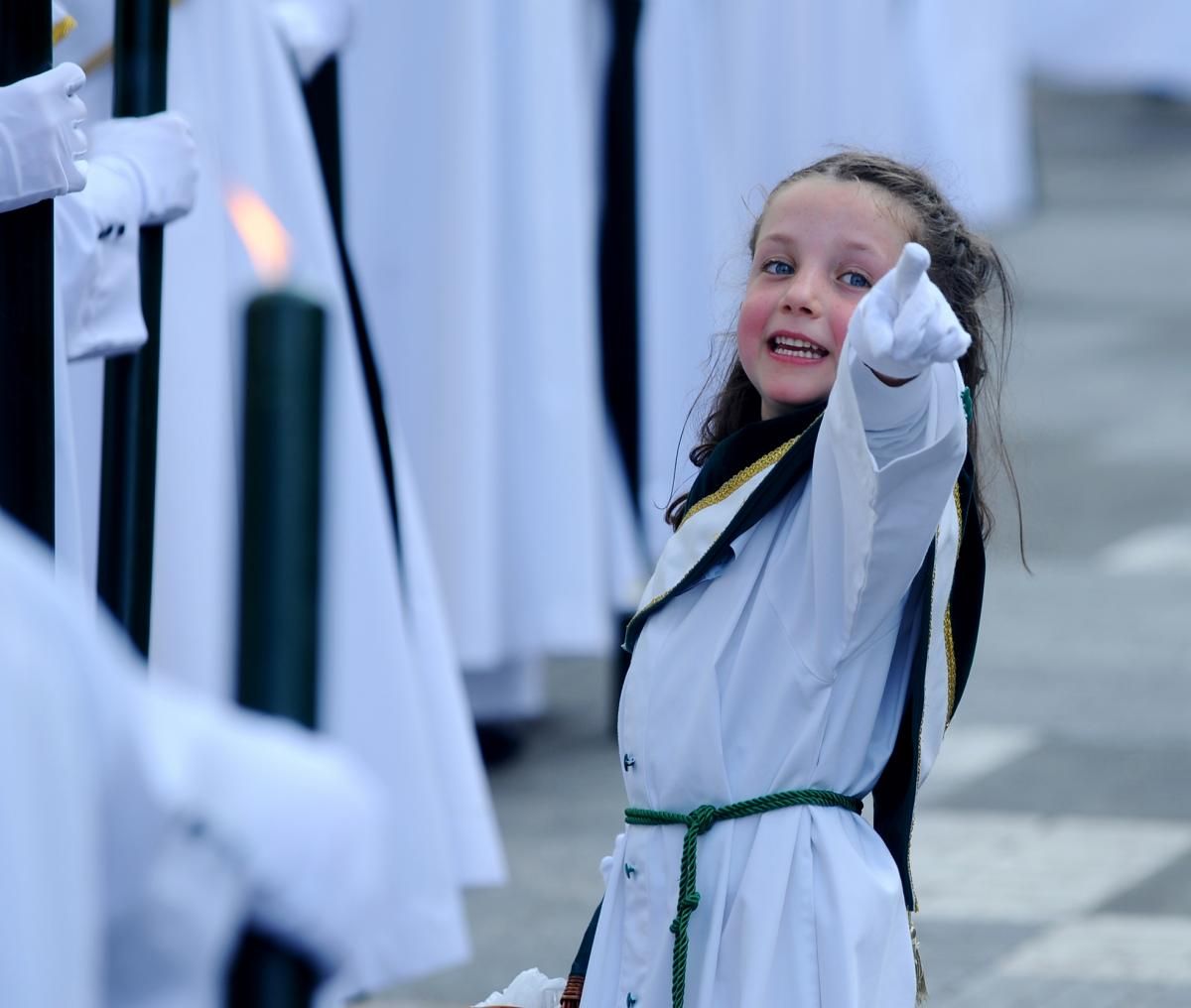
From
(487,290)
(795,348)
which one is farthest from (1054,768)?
(795,348)

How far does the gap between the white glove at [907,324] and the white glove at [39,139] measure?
65 cm

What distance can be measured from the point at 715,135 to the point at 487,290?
1.47 m

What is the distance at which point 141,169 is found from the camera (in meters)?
2.10

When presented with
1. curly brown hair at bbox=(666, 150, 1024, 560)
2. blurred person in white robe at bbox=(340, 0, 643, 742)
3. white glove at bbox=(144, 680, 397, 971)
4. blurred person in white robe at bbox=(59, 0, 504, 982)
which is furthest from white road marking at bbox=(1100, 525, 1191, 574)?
white glove at bbox=(144, 680, 397, 971)

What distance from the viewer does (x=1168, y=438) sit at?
27.0 ft

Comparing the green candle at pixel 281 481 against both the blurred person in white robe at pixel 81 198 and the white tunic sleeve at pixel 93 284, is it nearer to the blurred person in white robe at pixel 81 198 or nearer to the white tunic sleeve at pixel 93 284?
the blurred person in white robe at pixel 81 198

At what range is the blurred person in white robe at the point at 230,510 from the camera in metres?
2.95

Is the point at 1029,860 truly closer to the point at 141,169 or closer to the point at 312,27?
the point at 312,27

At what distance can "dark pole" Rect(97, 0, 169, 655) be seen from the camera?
1939 mm

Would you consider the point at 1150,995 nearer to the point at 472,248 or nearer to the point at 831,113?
the point at 472,248

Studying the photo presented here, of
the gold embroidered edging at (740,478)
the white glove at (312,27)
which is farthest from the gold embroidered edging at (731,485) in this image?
the white glove at (312,27)

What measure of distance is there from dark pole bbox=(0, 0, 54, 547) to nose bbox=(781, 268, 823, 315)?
0.60 meters

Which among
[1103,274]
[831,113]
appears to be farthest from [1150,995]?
[1103,274]

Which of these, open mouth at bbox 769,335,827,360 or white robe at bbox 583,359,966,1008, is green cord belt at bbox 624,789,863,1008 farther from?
open mouth at bbox 769,335,827,360
